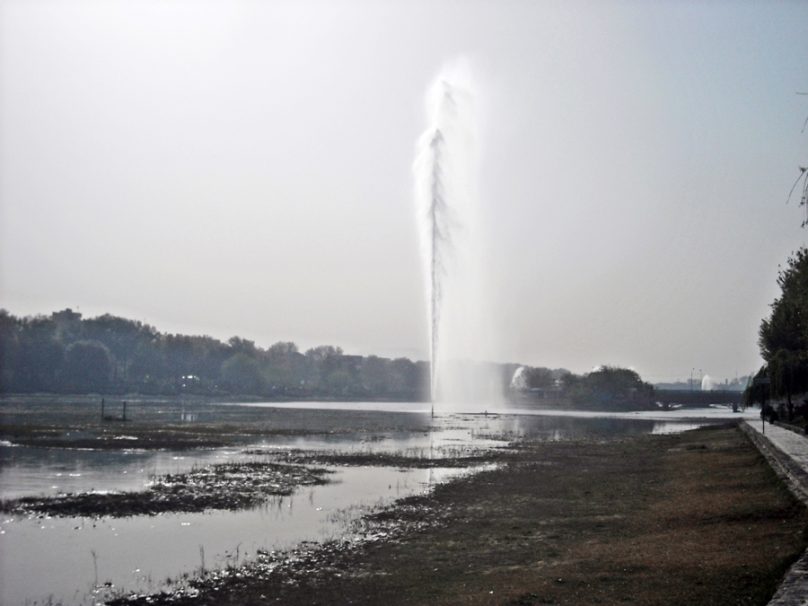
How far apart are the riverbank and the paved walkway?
0.39 m

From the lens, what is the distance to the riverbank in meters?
15.1

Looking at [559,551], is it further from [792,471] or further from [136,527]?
[136,527]

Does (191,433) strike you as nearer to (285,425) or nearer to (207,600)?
(285,425)

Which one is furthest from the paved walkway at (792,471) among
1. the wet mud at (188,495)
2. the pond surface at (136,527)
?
the wet mud at (188,495)

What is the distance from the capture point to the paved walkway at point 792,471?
39.8 feet

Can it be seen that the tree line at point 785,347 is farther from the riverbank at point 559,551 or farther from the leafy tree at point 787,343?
the riverbank at point 559,551

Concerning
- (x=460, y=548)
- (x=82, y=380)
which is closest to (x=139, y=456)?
(x=460, y=548)

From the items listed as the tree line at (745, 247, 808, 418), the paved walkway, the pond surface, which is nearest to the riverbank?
the paved walkway

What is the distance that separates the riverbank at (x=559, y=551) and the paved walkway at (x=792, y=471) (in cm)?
39

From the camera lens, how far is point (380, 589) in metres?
16.4

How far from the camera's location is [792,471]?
26188 millimetres

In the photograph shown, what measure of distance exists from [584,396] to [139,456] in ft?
506

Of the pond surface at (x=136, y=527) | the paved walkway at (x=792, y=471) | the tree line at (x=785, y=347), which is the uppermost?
the tree line at (x=785, y=347)

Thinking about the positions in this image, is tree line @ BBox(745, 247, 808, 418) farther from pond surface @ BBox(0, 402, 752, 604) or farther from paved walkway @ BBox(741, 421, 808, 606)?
pond surface @ BBox(0, 402, 752, 604)
